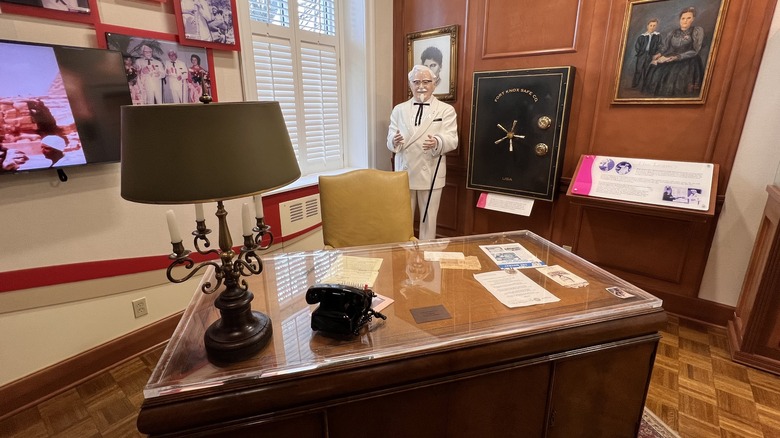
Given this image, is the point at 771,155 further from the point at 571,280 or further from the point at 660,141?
the point at 571,280

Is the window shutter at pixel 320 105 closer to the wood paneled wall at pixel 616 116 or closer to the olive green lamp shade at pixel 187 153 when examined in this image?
the wood paneled wall at pixel 616 116

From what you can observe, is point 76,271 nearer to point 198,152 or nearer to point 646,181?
point 198,152

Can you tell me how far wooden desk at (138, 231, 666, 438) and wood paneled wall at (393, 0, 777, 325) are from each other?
140cm

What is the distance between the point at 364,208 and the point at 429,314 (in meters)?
1.07

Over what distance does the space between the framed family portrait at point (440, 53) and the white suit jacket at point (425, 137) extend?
0.42 m

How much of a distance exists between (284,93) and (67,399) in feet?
7.41

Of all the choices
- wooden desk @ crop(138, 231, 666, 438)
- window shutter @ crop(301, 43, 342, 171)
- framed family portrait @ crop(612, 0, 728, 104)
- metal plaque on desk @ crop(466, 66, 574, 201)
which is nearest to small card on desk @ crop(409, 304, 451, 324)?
wooden desk @ crop(138, 231, 666, 438)

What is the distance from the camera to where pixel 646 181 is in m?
2.28

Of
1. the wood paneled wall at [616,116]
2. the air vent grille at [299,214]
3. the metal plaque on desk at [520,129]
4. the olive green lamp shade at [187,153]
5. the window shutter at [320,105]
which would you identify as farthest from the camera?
the window shutter at [320,105]

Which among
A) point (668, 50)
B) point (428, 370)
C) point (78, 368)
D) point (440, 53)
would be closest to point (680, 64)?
point (668, 50)

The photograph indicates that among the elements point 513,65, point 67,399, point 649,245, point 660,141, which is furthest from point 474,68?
point 67,399

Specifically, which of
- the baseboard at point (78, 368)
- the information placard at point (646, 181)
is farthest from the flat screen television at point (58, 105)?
the information placard at point (646, 181)

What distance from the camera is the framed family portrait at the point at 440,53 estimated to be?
10.3 ft

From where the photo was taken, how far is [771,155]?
6.78ft
